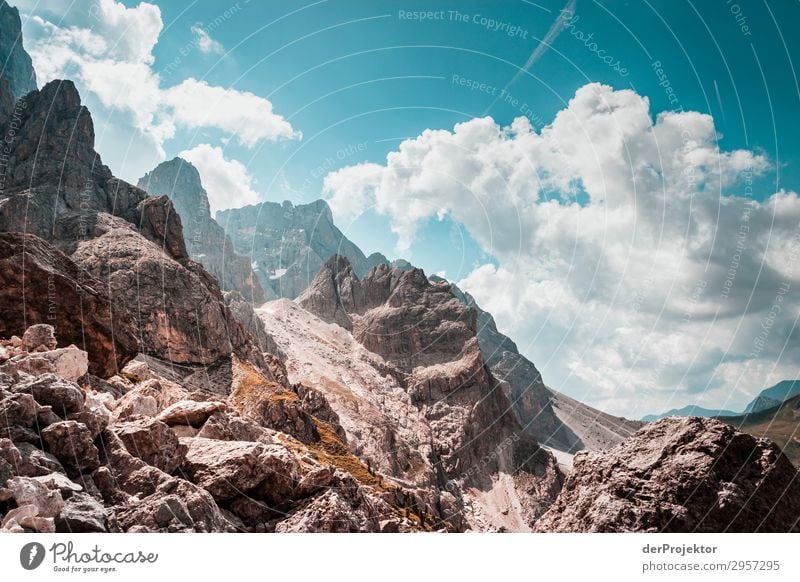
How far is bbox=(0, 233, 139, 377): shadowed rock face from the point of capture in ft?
101

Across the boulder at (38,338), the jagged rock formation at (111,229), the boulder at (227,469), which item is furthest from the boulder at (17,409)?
the jagged rock formation at (111,229)

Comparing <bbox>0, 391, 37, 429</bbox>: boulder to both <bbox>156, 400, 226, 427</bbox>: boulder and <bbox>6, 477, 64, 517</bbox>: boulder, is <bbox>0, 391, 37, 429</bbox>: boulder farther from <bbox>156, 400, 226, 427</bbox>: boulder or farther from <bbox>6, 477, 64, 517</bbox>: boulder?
<bbox>156, 400, 226, 427</bbox>: boulder

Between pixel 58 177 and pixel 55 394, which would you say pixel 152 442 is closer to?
pixel 55 394

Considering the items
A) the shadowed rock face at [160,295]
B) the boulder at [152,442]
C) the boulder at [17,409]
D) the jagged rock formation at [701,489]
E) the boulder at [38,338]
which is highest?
the shadowed rock face at [160,295]

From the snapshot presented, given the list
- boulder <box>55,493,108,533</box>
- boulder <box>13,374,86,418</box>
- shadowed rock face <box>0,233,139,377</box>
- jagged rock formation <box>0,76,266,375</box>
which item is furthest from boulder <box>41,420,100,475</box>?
jagged rock formation <box>0,76,266,375</box>

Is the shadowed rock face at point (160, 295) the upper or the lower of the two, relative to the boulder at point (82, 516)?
upper

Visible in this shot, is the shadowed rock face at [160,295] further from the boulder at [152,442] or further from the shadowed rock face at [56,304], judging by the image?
the boulder at [152,442]

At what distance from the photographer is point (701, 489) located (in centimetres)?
1359

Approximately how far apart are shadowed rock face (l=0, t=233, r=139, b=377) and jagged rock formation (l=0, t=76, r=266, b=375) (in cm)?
6286

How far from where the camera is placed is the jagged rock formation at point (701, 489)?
13.4 meters

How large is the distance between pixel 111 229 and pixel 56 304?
103 metres

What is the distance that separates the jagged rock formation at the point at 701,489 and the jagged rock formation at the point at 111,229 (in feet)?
315

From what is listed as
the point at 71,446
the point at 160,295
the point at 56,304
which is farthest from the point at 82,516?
the point at 160,295
